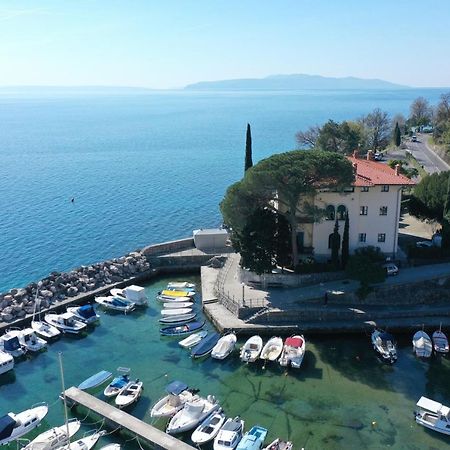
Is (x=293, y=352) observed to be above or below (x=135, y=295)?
below

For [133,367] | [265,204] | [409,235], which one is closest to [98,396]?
[133,367]

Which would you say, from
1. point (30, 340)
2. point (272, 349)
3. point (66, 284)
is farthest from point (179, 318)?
point (66, 284)

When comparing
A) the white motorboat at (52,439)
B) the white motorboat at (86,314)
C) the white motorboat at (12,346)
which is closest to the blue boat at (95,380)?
the white motorboat at (52,439)

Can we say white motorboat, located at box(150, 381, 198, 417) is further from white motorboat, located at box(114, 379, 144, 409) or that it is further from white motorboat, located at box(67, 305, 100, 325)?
white motorboat, located at box(67, 305, 100, 325)

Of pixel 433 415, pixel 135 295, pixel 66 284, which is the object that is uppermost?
pixel 66 284

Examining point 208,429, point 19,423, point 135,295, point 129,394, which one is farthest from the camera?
point 135,295

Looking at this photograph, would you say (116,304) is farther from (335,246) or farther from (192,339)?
(335,246)
